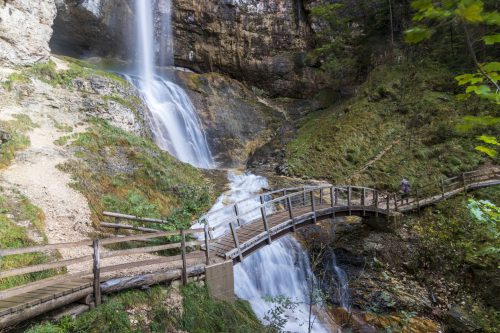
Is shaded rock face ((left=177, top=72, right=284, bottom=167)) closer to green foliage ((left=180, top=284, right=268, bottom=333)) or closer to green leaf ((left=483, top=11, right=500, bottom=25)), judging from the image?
green foliage ((left=180, top=284, right=268, bottom=333))

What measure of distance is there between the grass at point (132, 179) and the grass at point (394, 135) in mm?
7498

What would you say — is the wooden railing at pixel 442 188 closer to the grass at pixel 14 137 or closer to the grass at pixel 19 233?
the grass at pixel 19 233

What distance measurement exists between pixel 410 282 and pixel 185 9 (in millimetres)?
27413

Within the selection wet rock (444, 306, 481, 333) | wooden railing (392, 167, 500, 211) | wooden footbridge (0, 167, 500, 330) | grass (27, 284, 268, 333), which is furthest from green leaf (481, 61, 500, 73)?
wooden railing (392, 167, 500, 211)


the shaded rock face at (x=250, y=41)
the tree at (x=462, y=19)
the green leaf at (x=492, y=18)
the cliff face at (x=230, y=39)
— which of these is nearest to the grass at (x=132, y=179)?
the tree at (x=462, y=19)

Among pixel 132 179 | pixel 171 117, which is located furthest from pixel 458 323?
pixel 171 117

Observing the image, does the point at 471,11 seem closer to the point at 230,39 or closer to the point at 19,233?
the point at 19,233

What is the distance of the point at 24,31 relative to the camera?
16.8 meters

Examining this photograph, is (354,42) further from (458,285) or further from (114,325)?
(114,325)

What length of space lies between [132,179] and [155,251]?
15.6 feet

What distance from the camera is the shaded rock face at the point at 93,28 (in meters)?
24.9

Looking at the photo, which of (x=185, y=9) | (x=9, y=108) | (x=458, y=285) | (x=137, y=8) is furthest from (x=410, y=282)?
(x=137, y=8)

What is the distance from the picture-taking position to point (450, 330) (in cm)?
929

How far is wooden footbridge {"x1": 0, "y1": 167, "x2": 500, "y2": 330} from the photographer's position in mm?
5031
